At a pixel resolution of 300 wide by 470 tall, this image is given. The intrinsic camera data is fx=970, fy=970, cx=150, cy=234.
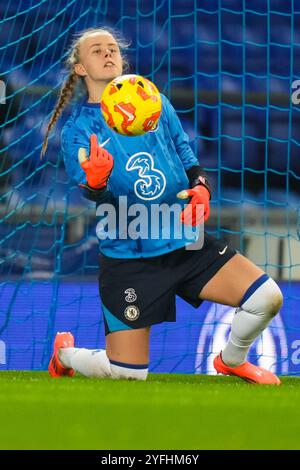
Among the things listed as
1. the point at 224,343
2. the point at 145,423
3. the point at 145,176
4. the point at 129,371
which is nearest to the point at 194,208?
the point at 145,176

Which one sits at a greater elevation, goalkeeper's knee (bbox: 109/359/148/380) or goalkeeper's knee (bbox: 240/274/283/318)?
goalkeeper's knee (bbox: 240/274/283/318)

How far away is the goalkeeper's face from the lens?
12.1 ft

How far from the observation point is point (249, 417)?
2.39 m

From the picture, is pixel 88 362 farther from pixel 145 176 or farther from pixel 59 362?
pixel 145 176

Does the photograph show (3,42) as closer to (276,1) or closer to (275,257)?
(276,1)

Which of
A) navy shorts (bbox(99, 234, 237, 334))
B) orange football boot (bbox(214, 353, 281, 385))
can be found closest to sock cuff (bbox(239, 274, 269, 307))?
navy shorts (bbox(99, 234, 237, 334))

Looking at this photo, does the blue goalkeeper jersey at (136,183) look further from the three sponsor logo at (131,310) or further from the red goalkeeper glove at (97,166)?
the red goalkeeper glove at (97,166)

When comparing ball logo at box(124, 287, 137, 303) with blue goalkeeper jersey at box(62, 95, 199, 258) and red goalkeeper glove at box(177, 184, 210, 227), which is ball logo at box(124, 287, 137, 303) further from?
red goalkeeper glove at box(177, 184, 210, 227)

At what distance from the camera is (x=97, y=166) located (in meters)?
3.25

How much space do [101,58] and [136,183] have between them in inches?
20.0

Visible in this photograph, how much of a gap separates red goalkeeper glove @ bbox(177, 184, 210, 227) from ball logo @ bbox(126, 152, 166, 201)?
0.63ft

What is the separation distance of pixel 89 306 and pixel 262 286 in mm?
1414

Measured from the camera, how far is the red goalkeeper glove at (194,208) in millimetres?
3410

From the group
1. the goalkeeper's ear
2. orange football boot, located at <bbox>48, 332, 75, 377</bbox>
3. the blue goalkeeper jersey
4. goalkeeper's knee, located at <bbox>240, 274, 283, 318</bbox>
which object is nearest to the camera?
the goalkeeper's ear
